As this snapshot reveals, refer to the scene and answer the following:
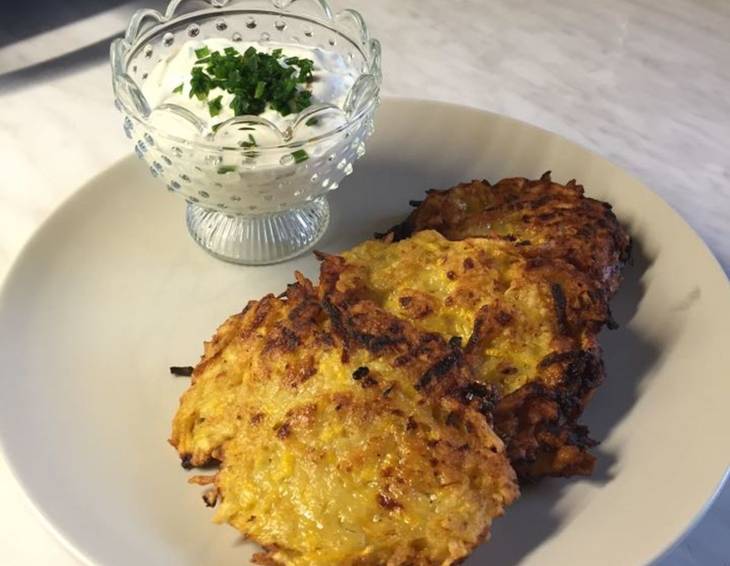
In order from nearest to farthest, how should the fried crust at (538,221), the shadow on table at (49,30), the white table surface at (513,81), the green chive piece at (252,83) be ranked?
the fried crust at (538,221) < the green chive piece at (252,83) < the white table surface at (513,81) < the shadow on table at (49,30)

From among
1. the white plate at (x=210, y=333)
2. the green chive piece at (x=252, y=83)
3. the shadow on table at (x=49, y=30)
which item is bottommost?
the shadow on table at (x=49, y=30)

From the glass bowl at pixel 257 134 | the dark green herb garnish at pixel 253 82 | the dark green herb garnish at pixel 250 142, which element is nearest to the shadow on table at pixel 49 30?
the glass bowl at pixel 257 134

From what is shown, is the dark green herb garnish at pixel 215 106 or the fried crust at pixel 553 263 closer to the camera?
the fried crust at pixel 553 263

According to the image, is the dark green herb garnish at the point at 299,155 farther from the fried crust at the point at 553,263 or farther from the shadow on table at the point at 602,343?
the shadow on table at the point at 602,343

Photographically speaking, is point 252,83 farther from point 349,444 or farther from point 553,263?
point 349,444

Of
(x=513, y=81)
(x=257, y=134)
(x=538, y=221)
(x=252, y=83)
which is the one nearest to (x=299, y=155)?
(x=257, y=134)

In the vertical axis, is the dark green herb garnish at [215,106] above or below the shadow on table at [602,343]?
above

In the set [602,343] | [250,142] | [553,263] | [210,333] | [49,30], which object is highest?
[553,263]

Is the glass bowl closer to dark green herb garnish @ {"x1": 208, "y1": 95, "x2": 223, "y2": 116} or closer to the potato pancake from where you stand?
dark green herb garnish @ {"x1": 208, "y1": 95, "x2": 223, "y2": 116}
